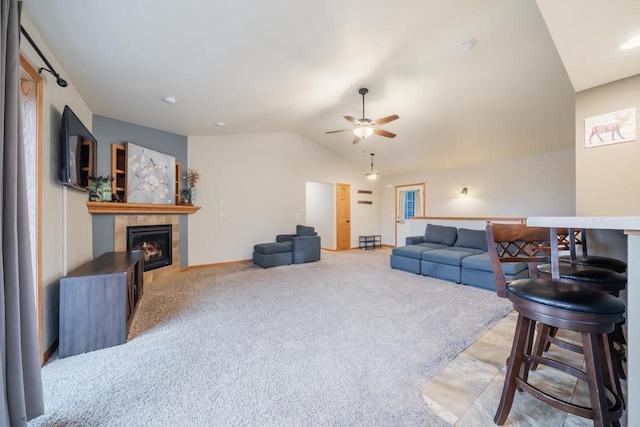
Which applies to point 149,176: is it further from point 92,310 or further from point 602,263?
point 602,263

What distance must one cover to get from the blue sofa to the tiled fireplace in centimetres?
423

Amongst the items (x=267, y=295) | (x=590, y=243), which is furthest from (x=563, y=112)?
(x=267, y=295)

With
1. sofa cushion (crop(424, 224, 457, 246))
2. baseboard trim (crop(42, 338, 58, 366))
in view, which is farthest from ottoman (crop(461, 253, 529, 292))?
baseboard trim (crop(42, 338, 58, 366))

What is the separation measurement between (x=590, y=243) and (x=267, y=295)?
3.66 metres

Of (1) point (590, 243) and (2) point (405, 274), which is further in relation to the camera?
(2) point (405, 274)

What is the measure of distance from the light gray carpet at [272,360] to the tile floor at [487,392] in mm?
91

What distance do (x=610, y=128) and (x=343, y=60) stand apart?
2.73 meters

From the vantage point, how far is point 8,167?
1138 mm

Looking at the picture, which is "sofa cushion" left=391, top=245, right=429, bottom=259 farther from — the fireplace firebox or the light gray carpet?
the fireplace firebox

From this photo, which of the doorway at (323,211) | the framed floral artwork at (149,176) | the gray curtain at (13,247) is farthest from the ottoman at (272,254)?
the gray curtain at (13,247)

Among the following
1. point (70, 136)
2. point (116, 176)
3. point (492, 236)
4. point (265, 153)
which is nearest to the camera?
point (492, 236)

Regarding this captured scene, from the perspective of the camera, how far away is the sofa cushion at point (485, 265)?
365cm

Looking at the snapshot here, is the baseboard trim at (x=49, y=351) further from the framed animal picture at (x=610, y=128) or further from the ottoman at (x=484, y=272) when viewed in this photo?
the framed animal picture at (x=610, y=128)

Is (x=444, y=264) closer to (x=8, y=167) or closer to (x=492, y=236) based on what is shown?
(x=492, y=236)
